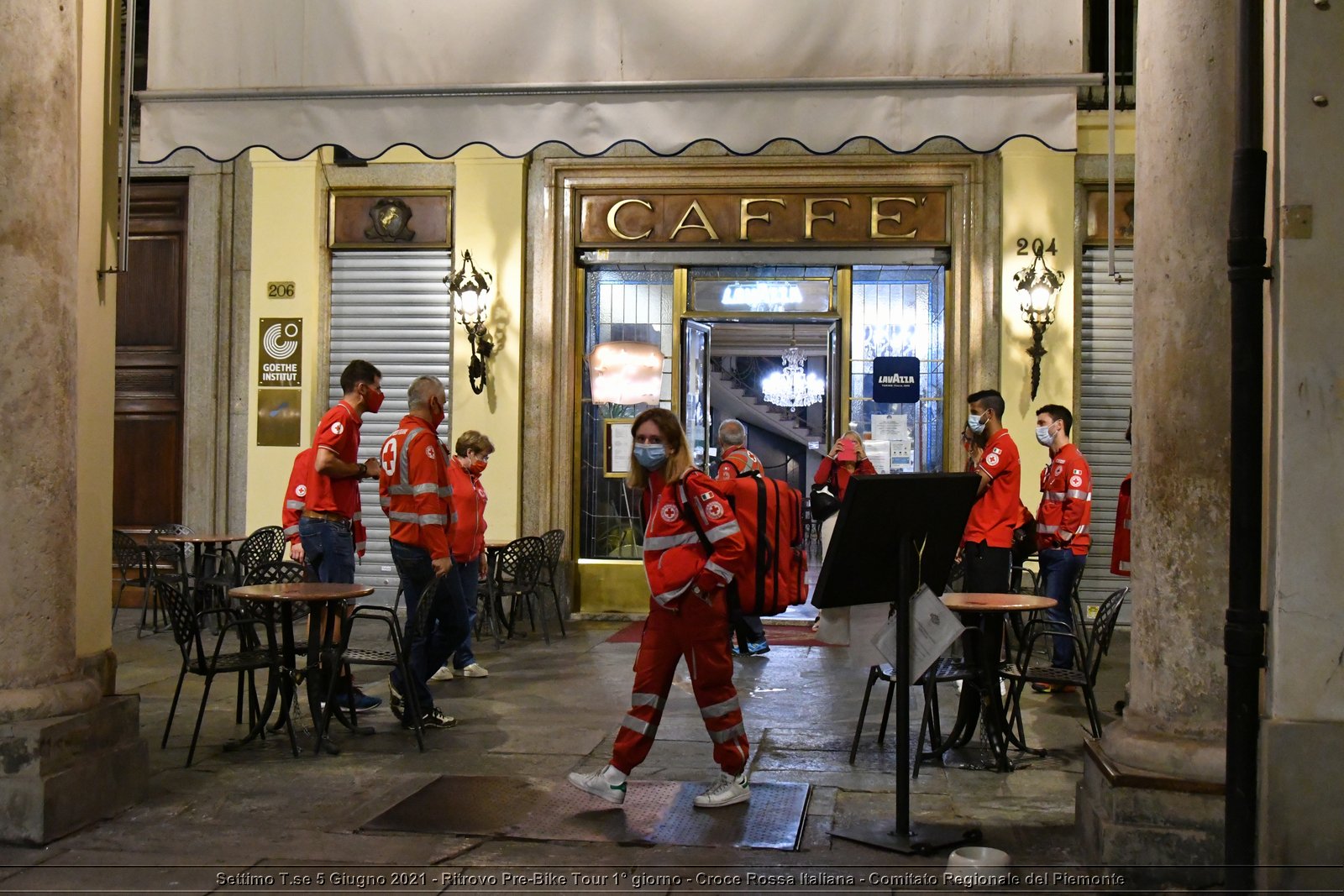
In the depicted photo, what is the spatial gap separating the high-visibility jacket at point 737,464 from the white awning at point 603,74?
3847mm

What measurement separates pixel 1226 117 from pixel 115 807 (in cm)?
525

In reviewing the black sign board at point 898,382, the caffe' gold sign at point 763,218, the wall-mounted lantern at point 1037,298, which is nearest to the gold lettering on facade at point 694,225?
the caffe' gold sign at point 763,218

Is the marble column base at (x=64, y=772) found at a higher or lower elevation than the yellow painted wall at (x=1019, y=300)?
lower

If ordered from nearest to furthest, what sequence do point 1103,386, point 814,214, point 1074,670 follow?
point 1074,670 → point 1103,386 → point 814,214

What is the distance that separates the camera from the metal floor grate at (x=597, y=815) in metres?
5.21

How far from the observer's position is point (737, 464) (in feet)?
31.6

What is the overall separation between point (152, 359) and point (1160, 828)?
10.8 metres

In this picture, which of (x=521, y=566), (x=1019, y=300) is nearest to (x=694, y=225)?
(x=1019, y=300)

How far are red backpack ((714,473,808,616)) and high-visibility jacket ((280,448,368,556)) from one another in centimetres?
340

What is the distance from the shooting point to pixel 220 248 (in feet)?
40.5

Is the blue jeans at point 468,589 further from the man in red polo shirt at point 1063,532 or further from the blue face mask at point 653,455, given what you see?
the man in red polo shirt at point 1063,532

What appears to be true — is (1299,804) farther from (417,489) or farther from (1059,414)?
(1059,414)

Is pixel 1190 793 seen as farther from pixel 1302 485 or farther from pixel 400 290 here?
pixel 400 290

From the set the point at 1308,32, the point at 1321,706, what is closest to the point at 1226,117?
the point at 1308,32
